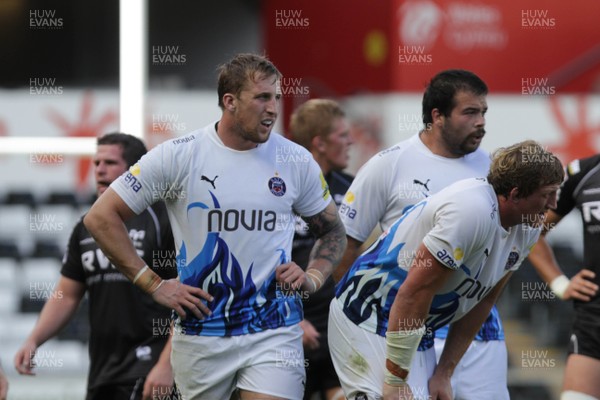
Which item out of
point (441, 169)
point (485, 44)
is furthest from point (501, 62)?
point (441, 169)

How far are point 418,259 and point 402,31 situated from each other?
4674 mm

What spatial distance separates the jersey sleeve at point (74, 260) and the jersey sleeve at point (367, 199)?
1.56 m

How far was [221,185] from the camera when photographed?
16.4 feet

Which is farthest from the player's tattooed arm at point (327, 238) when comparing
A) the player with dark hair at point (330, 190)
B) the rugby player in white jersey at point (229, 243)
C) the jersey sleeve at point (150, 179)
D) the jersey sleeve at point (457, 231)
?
the player with dark hair at point (330, 190)

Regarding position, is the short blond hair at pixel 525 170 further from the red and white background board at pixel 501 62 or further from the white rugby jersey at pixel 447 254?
the red and white background board at pixel 501 62

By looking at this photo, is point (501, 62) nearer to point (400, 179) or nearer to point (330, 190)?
point (330, 190)

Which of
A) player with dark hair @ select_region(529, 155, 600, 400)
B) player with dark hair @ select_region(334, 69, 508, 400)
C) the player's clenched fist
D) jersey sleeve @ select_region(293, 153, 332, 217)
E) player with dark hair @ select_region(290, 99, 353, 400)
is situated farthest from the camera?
player with dark hair @ select_region(290, 99, 353, 400)

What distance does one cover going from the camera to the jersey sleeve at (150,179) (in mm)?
4965

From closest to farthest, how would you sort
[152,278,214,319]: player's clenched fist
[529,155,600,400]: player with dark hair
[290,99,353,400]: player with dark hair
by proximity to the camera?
[152,278,214,319]: player's clenched fist < [529,155,600,400]: player with dark hair < [290,99,353,400]: player with dark hair

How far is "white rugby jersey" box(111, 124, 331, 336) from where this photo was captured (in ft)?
16.3

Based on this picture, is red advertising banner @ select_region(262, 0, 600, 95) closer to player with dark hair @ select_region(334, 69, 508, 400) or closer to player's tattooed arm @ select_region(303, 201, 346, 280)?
player with dark hair @ select_region(334, 69, 508, 400)

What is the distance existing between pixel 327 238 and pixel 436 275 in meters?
1.04

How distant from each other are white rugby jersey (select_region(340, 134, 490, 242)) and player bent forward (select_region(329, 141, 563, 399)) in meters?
0.74

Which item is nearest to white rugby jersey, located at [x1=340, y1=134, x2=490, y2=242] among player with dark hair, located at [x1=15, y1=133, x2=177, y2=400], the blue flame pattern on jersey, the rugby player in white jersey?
the rugby player in white jersey
